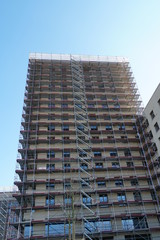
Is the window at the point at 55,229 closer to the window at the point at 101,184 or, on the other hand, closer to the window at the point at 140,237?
the window at the point at 101,184

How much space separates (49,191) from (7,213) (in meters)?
23.4

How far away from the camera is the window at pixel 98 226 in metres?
25.1

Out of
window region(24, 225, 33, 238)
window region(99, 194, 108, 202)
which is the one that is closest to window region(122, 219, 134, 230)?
window region(99, 194, 108, 202)

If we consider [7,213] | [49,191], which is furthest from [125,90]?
[7,213]

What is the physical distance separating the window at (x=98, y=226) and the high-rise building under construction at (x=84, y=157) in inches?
4.2

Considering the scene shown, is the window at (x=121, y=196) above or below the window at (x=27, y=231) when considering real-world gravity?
above

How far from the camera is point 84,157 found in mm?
30469

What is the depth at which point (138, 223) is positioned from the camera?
26.0 m

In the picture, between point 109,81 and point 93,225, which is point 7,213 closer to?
point 93,225

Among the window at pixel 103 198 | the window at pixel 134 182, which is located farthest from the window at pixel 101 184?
the window at pixel 134 182

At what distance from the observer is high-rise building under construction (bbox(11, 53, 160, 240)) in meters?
25.2

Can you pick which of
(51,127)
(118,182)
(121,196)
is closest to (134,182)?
(118,182)

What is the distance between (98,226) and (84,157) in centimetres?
871

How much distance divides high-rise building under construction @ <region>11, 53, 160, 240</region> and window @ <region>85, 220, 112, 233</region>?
106 mm
